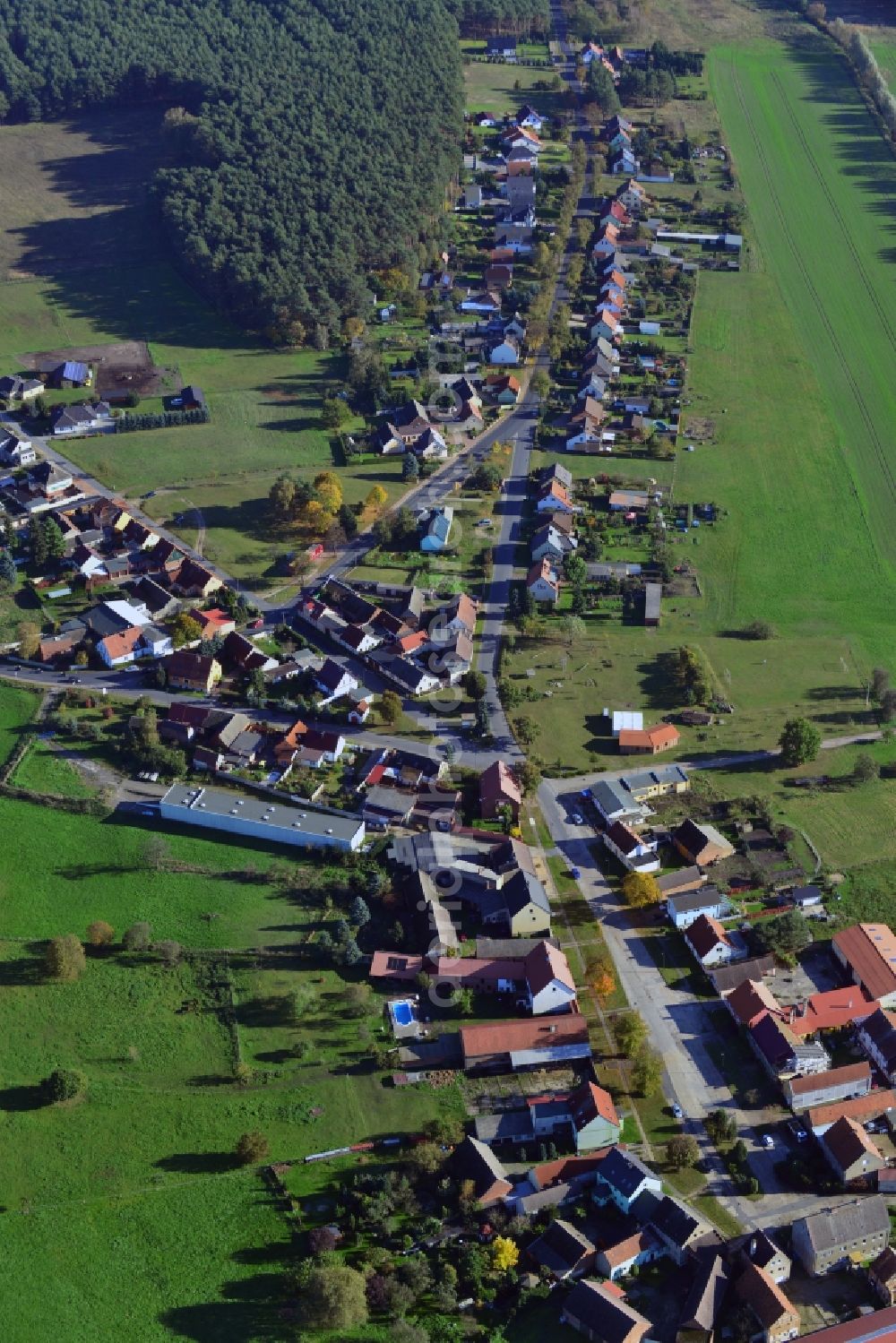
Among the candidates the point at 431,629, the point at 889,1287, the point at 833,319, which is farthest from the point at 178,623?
the point at 833,319

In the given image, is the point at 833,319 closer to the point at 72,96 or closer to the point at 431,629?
the point at 431,629

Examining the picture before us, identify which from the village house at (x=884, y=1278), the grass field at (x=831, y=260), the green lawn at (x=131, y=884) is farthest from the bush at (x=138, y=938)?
the grass field at (x=831, y=260)

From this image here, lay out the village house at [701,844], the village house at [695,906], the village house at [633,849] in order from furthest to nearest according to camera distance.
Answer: the village house at [701,844]
the village house at [633,849]
the village house at [695,906]

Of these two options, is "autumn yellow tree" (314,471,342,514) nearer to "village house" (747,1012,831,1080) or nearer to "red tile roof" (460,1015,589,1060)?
"red tile roof" (460,1015,589,1060)

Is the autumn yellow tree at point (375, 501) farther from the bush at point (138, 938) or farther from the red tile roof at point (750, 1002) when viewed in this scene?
the red tile roof at point (750, 1002)

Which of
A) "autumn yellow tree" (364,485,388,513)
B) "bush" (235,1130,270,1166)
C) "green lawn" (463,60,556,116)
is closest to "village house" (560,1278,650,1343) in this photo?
"bush" (235,1130,270,1166)

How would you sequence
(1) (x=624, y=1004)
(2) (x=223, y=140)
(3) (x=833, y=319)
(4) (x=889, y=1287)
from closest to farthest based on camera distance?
(4) (x=889, y=1287), (1) (x=624, y=1004), (3) (x=833, y=319), (2) (x=223, y=140)
